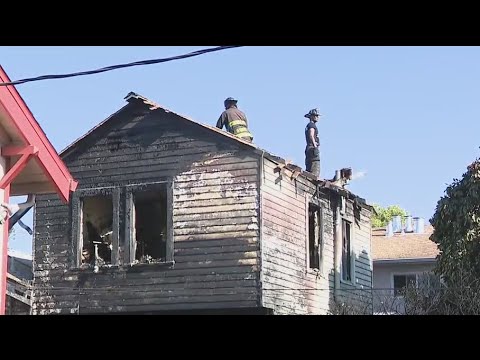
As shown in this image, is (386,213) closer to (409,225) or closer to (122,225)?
(409,225)

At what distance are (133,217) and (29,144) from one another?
5586 millimetres

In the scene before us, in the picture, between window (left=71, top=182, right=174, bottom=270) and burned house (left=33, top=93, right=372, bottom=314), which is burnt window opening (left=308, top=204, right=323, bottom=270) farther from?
window (left=71, top=182, right=174, bottom=270)

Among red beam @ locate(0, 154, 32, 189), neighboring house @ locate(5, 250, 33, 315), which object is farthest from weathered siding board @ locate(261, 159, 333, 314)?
red beam @ locate(0, 154, 32, 189)

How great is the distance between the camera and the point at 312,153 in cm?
1393

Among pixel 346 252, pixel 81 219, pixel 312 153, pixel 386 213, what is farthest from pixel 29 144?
pixel 386 213

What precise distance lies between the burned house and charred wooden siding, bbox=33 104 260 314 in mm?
15

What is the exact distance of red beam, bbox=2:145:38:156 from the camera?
6.80 meters

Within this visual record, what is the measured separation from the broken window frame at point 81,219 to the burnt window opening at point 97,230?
8cm

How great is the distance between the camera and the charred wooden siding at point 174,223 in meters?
11.6
